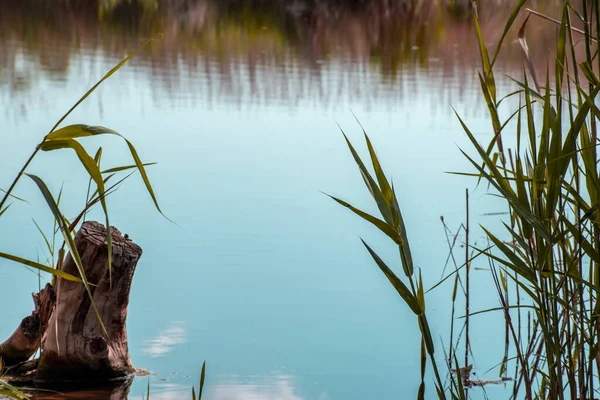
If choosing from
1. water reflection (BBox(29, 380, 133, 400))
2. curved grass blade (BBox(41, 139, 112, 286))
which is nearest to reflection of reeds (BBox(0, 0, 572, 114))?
water reflection (BBox(29, 380, 133, 400))

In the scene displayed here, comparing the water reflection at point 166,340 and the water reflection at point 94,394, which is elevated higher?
the water reflection at point 94,394

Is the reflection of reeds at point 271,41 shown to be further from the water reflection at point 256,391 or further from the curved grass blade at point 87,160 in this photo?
the curved grass blade at point 87,160

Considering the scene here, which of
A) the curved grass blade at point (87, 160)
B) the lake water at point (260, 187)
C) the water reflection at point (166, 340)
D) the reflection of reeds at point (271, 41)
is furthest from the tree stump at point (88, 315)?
the reflection of reeds at point (271, 41)

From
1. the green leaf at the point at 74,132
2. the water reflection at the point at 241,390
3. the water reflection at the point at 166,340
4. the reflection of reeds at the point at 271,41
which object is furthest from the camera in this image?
the reflection of reeds at the point at 271,41

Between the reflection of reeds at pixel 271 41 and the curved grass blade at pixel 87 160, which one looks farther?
the reflection of reeds at pixel 271 41

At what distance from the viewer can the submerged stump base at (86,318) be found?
2166 millimetres

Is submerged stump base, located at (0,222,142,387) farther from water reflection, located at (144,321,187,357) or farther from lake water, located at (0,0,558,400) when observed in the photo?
water reflection, located at (144,321,187,357)

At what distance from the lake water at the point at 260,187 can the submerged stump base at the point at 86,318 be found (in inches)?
5.0

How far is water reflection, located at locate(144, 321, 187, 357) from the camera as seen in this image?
253cm

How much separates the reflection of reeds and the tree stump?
151 inches

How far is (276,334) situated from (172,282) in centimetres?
50

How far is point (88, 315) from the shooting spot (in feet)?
7.25

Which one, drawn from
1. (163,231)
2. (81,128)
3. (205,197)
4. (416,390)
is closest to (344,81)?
(205,197)

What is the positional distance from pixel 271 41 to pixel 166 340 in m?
6.20
